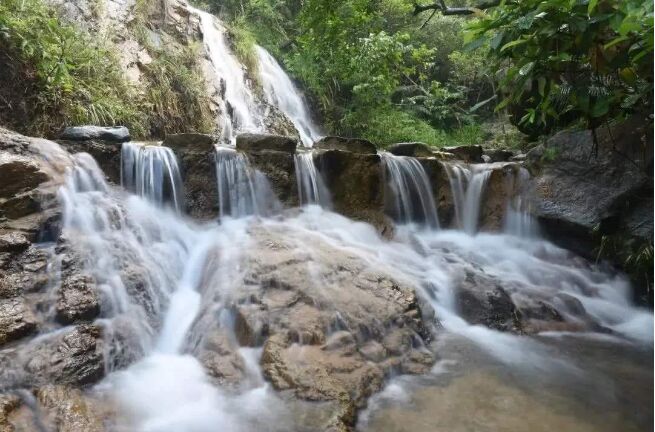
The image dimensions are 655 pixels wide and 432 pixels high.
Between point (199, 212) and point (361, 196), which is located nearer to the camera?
point (199, 212)

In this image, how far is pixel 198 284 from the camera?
181 inches

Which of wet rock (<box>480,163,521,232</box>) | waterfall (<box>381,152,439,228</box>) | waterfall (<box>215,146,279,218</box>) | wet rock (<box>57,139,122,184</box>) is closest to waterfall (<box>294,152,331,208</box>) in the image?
waterfall (<box>215,146,279,218</box>)

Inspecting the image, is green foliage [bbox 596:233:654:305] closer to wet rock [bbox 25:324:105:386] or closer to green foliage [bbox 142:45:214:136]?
wet rock [bbox 25:324:105:386]

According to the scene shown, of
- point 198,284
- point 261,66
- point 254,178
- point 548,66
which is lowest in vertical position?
point 198,284

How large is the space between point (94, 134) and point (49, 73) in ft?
4.10

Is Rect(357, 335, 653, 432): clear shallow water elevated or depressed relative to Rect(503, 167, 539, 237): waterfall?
depressed

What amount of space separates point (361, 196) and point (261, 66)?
7028 millimetres

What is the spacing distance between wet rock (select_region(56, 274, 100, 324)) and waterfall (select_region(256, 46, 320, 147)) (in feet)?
26.3

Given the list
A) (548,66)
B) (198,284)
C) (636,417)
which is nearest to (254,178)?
(198,284)

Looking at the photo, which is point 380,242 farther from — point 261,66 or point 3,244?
point 261,66

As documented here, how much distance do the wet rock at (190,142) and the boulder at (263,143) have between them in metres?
0.57

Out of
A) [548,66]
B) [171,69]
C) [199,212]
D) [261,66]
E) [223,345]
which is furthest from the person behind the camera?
[261,66]

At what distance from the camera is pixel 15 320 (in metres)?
3.28

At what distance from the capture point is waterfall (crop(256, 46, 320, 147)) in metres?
11.9
